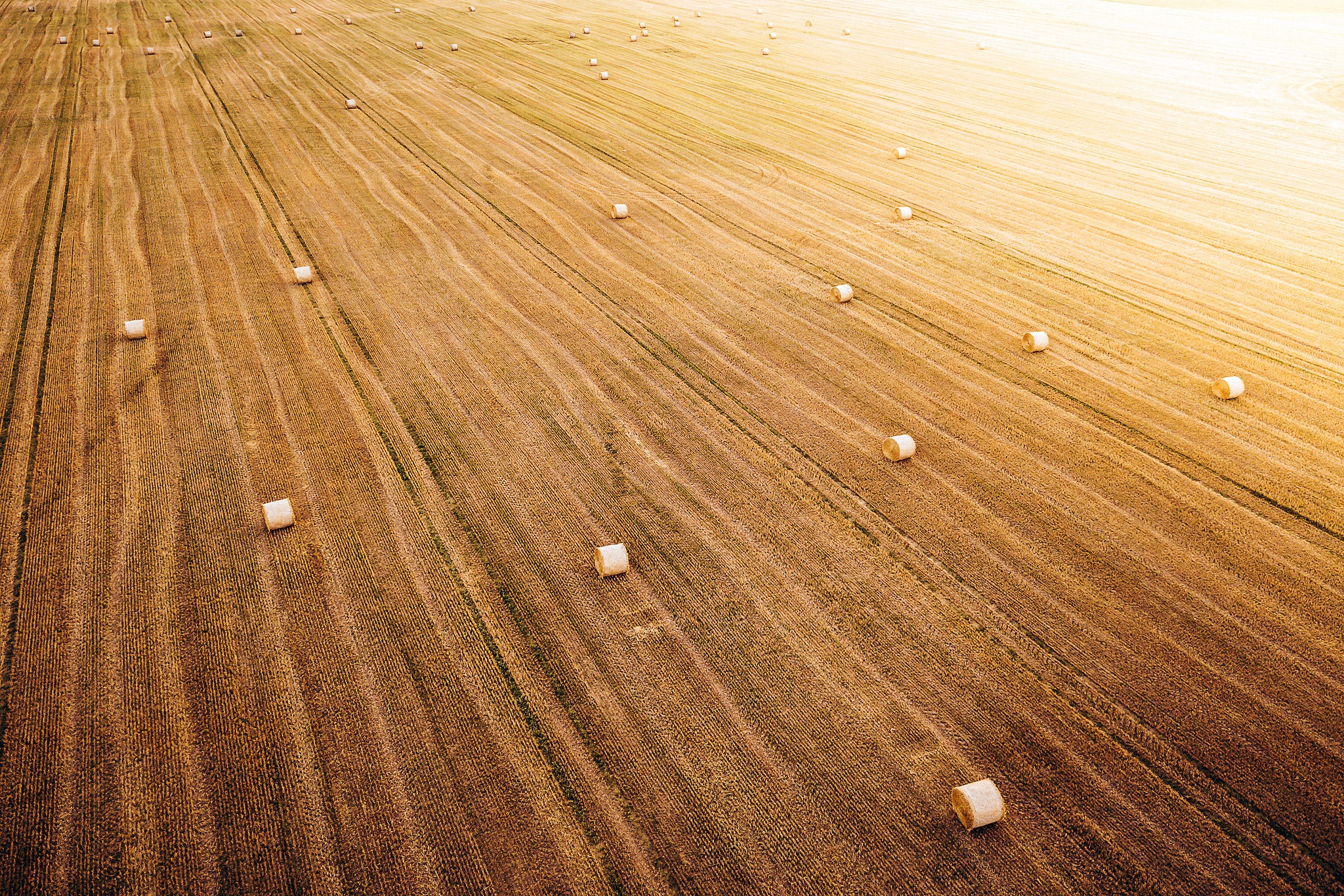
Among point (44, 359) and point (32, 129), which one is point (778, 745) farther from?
point (32, 129)

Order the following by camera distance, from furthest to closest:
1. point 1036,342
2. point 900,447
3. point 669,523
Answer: point 1036,342 → point 900,447 → point 669,523

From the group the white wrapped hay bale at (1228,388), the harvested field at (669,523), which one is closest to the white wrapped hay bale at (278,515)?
the harvested field at (669,523)

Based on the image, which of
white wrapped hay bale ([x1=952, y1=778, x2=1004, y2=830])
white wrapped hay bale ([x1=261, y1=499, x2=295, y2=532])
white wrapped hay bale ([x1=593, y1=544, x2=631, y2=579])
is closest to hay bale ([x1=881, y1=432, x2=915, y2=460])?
white wrapped hay bale ([x1=593, y1=544, x2=631, y2=579])

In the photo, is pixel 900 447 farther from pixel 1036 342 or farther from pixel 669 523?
pixel 1036 342

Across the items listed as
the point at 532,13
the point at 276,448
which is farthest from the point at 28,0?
the point at 276,448

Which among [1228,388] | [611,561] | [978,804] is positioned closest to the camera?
[978,804]

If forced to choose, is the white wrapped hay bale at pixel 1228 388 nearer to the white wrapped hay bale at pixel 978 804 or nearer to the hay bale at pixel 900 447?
the hay bale at pixel 900 447

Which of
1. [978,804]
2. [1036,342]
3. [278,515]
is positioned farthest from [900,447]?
[278,515]
